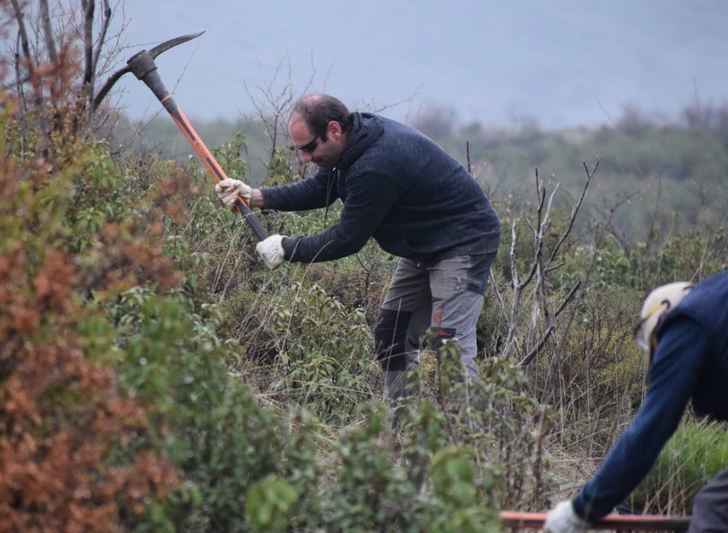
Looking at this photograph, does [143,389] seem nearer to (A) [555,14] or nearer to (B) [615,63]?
(B) [615,63]

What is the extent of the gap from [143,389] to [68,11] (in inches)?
197

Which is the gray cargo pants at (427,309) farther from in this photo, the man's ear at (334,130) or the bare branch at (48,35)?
the bare branch at (48,35)

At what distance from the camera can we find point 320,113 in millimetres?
5086

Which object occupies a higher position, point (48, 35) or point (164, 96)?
point (48, 35)

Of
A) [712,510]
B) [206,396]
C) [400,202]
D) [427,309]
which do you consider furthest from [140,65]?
[712,510]

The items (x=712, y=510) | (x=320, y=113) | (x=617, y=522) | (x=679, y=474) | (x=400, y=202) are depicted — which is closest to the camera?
(x=617, y=522)

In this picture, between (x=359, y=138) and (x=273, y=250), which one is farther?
(x=273, y=250)

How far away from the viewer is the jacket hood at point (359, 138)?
5.10m

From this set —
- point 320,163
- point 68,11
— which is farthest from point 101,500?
point 68,11

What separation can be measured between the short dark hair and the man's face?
2 centimetres

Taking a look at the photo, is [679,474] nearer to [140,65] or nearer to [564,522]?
[564,522]

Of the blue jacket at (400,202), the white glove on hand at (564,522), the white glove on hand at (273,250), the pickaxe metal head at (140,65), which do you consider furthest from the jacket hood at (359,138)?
the white glove on hand at (564,522)

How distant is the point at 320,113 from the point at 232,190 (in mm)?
805

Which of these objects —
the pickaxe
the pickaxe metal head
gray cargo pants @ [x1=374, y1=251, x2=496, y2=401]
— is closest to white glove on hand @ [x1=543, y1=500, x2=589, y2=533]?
gray cargo pants @ [x1=374, y1=251, x2=496, y2=401]
